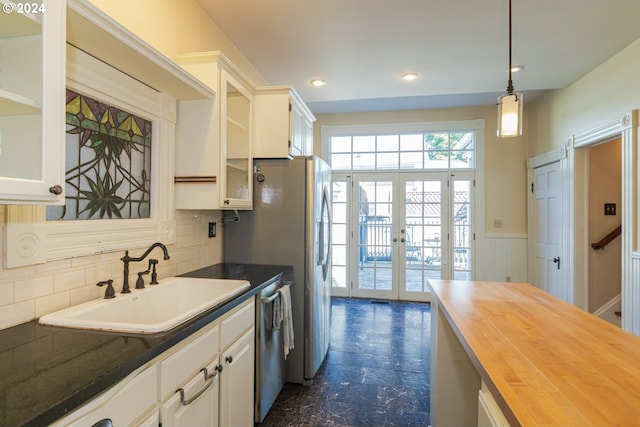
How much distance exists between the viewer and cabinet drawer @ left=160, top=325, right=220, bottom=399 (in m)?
1.11

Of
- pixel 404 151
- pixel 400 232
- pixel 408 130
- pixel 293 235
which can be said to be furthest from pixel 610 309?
pixel 293 235

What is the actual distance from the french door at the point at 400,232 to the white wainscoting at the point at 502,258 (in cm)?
17

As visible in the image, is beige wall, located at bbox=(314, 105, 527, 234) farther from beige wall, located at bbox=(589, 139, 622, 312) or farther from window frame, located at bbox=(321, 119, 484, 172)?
beige wall, located at bbox=(589, 139, 622, 312)

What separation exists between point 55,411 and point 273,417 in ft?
5.62

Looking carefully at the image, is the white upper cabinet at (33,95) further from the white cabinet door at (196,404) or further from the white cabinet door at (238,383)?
the white cabinet door at (238,383)

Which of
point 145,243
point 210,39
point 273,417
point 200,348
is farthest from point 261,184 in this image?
point 273,417

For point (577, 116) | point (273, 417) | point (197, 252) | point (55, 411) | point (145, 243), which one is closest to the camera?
point (55, 411)

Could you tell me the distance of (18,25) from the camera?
99cm

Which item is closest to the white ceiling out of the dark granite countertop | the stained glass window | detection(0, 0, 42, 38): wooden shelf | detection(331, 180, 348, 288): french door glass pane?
the stained glass window

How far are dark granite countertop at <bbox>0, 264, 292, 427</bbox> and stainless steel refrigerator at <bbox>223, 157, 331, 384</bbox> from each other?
3.87 ft

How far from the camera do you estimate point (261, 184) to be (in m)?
2.52

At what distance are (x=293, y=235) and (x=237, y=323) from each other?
942mm

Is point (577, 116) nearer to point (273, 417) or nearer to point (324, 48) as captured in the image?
point (324, 48)

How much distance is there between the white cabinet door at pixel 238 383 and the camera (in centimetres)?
153
